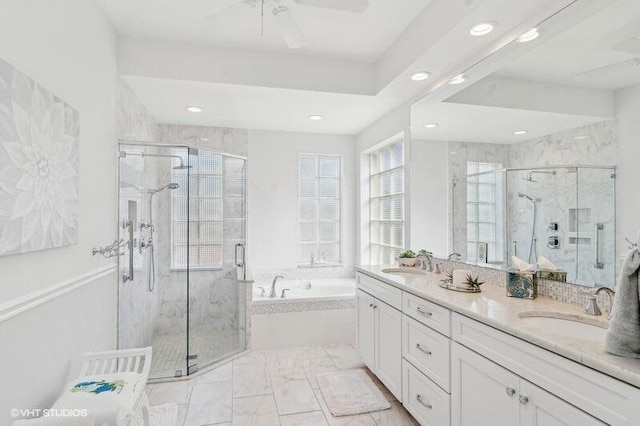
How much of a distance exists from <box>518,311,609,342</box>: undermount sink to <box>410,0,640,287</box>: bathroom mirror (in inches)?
9.9

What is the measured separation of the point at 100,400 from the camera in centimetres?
159

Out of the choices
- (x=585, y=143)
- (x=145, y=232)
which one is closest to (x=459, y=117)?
(x=585, y=143)

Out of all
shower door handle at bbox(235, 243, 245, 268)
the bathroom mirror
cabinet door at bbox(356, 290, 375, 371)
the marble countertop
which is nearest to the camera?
the marble countertop

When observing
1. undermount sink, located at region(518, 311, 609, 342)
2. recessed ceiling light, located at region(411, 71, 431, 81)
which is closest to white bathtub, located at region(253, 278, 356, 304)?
recessed ceiling light, located at region(411, 71, 431, 81)

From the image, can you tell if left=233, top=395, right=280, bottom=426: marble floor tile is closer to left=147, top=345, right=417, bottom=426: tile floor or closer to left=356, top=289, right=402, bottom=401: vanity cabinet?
left=147, top=345, right=417, bottom=426: tile floor

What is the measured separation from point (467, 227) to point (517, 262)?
0.61 m

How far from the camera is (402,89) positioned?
3.02m

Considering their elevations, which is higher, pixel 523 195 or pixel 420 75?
pixel 420 75

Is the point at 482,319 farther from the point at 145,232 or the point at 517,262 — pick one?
the point at 145,232

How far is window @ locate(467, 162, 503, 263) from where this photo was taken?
91.2 inches

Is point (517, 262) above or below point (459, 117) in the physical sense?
below

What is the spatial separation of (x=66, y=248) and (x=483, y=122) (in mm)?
2652

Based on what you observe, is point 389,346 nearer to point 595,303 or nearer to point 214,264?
point 595,303

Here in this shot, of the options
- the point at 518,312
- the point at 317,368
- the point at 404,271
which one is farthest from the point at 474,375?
the point at 317,368
